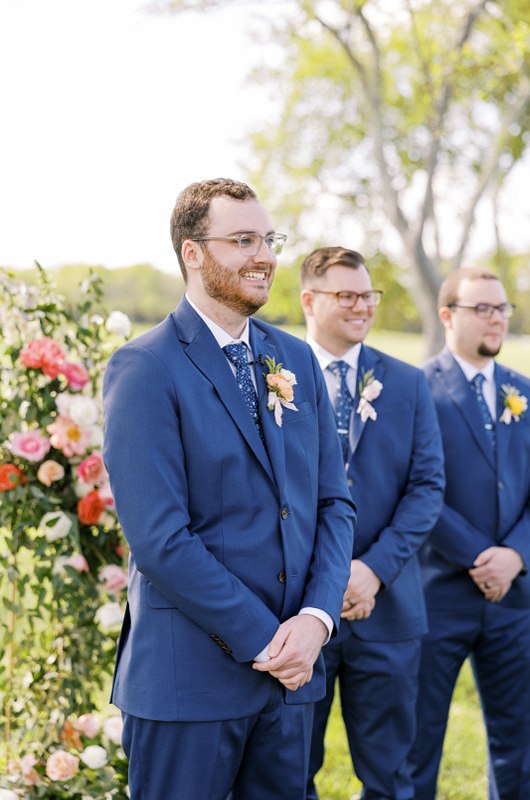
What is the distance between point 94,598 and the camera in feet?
12.3

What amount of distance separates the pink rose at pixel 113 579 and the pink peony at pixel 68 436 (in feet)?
1.63

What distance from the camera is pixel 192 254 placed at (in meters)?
2.65

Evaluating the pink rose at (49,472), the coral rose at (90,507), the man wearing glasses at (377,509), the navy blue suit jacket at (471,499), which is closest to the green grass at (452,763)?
the man wearing glasses at (377,509)

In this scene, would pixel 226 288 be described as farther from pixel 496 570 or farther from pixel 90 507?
pixel 496 570

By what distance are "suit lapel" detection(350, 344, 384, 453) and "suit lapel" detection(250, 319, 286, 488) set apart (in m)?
0.81

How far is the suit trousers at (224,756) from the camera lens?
250 cm

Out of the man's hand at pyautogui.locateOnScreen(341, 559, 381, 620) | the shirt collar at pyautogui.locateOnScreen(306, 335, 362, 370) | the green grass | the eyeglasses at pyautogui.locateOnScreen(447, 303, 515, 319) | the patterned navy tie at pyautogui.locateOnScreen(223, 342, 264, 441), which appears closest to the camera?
the patterned navy tie at pyautogui.locateOnScreen(223, 342, 264, 441)

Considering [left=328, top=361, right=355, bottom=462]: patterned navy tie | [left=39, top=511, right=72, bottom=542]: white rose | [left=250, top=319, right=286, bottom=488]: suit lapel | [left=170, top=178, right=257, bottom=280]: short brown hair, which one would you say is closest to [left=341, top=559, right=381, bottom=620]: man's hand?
[left=328, top=361, right=355, bottom=462]: patterned navy tie

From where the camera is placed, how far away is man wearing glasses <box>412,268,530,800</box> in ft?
12.8

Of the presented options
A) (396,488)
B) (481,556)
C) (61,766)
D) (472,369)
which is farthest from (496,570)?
(61,766)

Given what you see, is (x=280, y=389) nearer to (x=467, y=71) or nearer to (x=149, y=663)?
(x=149, y=663)

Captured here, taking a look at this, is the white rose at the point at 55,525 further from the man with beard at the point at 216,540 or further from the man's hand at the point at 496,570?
the man's hand at the point at 496,570

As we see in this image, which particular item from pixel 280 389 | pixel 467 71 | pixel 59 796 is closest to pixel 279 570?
pixel 280 389

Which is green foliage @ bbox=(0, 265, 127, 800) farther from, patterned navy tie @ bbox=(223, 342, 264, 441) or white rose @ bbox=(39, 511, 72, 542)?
patterned navy tie @ bbox=(223, 342, 264, 441)
